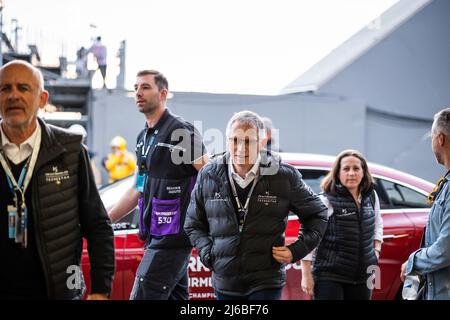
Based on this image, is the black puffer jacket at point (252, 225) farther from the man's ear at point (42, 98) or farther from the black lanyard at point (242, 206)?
the man's ear at point (42, 98)

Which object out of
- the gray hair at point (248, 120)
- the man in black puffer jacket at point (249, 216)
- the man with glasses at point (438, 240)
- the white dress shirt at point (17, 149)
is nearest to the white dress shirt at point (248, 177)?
the man in black puffer jacket at point (249, 216)

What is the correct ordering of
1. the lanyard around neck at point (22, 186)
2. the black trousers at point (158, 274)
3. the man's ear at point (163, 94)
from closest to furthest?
1. the lanyard around neck at point (22, 186)
2. the black trousers at point (158, 274)
3. the man's ear at point (163, 94)

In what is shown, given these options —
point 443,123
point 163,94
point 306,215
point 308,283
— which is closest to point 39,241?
point 306,215

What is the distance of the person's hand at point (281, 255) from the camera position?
343 centimetres

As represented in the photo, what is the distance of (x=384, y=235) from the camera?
5.18 meters

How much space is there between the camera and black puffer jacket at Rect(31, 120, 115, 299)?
2674 millimetres

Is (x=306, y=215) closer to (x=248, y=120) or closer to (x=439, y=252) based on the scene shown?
(x=248, y=120)

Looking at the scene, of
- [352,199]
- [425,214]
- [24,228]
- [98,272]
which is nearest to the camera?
[24,228]

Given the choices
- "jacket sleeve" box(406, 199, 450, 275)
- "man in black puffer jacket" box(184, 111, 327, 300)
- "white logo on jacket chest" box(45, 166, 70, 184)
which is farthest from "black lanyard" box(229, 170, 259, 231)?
"white logo on jacket chest" box(45, 166, 70, 184)

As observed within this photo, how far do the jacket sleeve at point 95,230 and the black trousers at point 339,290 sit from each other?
1.95 m
